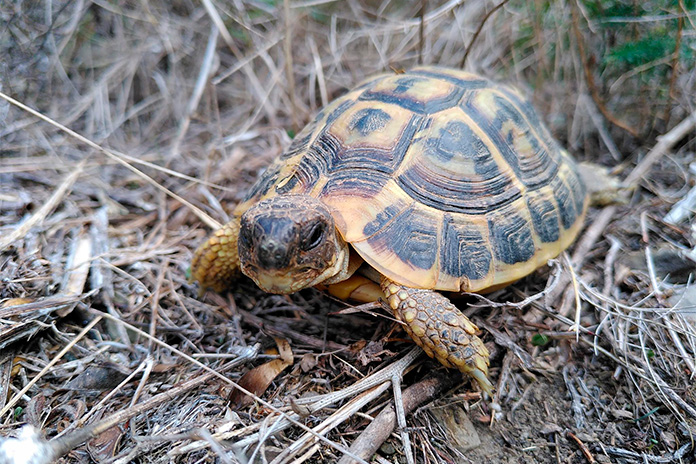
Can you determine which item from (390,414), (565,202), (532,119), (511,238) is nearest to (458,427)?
(390,414)

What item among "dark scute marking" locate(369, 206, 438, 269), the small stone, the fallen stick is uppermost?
"dark scute marking" locate(369, 206, 438, 269)

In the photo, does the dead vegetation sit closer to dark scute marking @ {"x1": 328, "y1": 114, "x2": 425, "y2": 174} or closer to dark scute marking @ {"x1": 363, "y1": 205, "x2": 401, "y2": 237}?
dark scute marking @ {"x1": 363, "y1": 205, "x2": 401, "y2": 237}

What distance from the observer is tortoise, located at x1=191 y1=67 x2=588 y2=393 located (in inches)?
69.1

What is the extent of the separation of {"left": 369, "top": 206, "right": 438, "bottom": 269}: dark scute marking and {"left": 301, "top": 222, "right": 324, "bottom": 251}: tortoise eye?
23 centimetres

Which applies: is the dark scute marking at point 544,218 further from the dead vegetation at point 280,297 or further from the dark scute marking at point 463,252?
the dark scute marking at point 463,252

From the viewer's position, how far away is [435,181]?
2.04 metres

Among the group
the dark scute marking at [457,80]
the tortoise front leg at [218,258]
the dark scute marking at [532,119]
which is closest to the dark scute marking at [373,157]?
the dark scute marking at [457,80]

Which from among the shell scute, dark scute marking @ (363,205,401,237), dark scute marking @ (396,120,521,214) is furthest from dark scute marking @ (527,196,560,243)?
dark scute marking @ (363,205,401,237)

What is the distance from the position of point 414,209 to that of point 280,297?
876mm

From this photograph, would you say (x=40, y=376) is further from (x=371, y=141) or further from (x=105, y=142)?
(x=105, y=142)

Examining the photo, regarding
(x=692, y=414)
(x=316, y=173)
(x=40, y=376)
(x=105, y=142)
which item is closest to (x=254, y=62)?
(x=105, y=142)

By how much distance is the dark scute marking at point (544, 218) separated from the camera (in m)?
2.24

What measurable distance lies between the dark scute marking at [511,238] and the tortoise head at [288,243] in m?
0.75

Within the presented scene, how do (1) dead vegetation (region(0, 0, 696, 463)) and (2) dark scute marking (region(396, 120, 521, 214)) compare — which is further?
(2) dark scute marking (region(396, 120, 521, 214))
